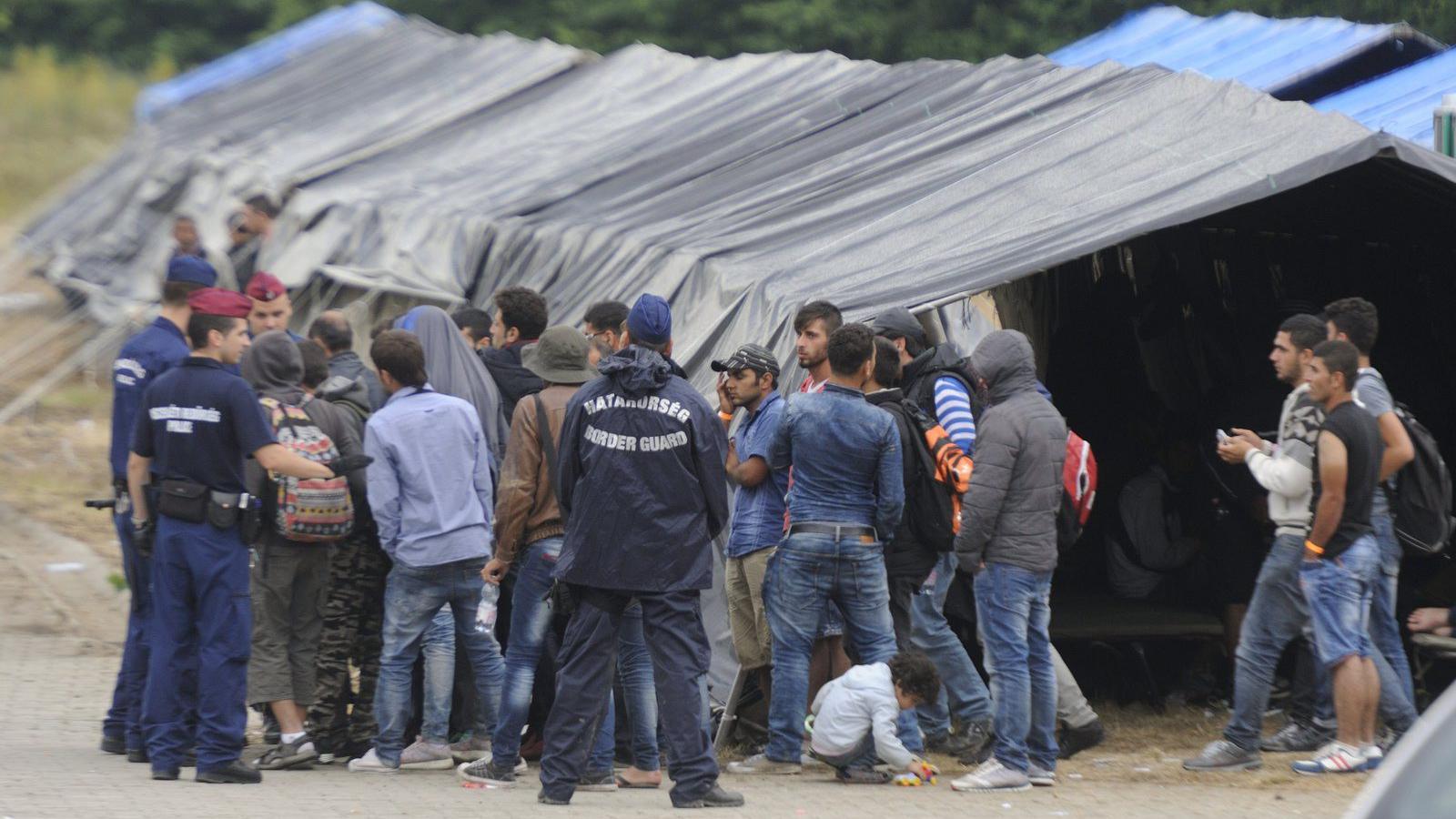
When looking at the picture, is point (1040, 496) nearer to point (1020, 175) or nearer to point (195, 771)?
point (1020, 175)

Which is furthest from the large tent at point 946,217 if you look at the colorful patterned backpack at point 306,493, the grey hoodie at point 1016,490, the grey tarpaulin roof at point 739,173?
the colorful patterned backpack at point 306,493

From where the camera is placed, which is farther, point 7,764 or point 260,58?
point 260,58

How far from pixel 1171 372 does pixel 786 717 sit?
4208 millimetres

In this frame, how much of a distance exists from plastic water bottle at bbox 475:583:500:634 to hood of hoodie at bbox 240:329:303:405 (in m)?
1.10

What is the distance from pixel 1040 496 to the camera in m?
7.46

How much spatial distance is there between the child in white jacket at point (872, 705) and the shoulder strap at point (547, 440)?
54.2 inches

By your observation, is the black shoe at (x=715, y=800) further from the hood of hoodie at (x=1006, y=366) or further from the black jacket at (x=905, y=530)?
the hood of hoodie at (x=1006, y=366)

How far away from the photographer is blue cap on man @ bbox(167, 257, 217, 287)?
8.21 metres

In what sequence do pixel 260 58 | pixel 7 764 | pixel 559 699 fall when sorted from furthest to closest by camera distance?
pixel 260 58, pixel 7 764, pixel 559 699

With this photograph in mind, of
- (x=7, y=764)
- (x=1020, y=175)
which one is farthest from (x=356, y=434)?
(x=1020, y=175)

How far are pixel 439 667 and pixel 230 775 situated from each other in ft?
3.10

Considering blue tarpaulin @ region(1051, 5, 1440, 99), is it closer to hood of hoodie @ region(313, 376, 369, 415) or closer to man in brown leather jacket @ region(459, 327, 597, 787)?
hood of hoodie @ region(313, 376, 369, 415)

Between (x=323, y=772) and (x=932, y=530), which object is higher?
(x=932, y=530)

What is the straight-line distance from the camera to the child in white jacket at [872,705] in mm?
7480
